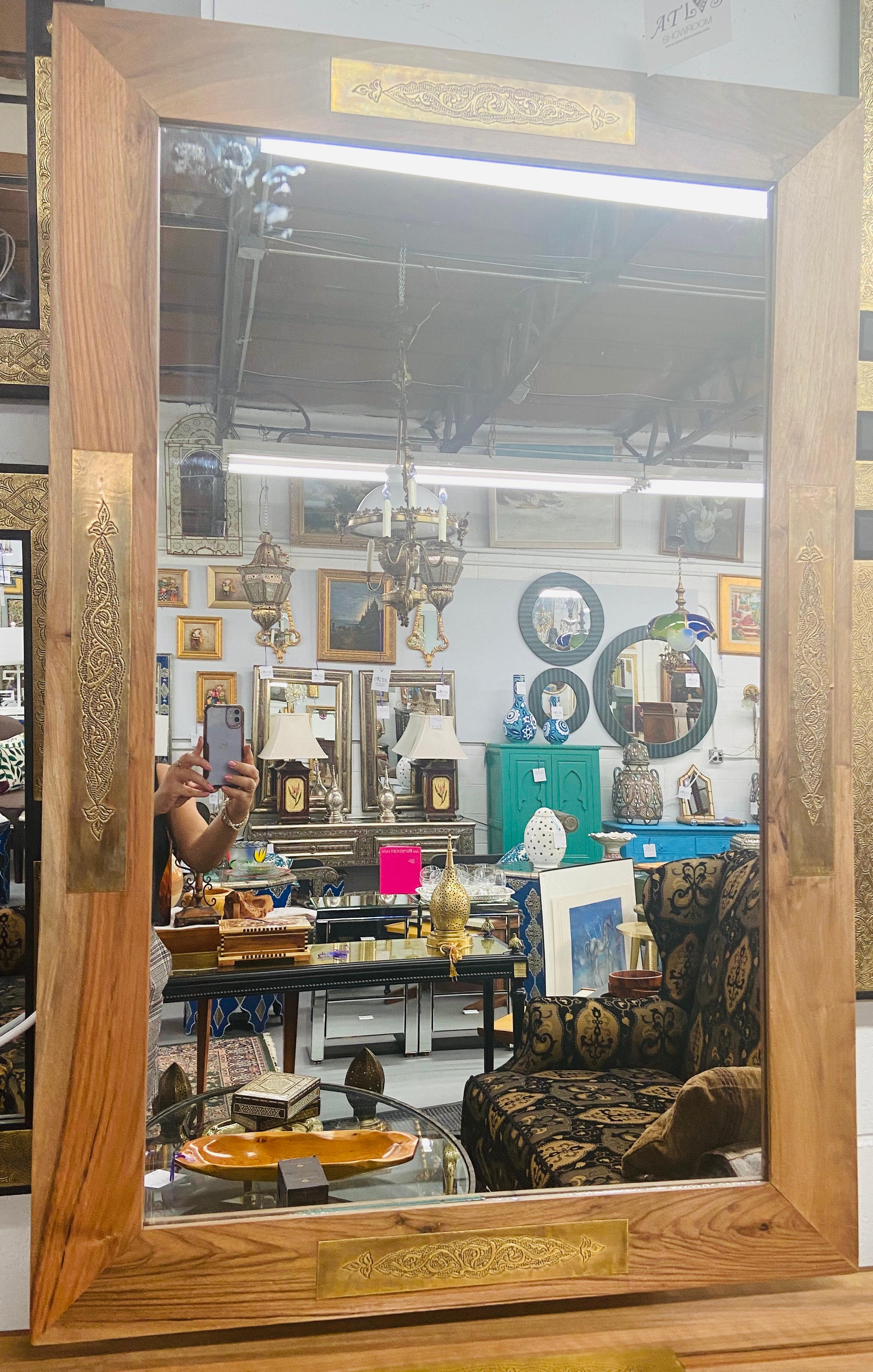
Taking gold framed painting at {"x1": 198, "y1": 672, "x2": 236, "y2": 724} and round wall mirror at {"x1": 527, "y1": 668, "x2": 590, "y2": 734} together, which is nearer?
gold framed painting at {"x1": 198, "y1": 672, "x2": 236, "y2": 724}

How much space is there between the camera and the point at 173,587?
3.95 feet

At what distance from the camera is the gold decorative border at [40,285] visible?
4.29ft

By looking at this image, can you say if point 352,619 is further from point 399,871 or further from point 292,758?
point 399,871

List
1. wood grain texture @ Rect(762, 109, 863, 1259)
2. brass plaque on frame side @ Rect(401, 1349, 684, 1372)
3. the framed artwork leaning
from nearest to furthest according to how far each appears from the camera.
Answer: brass plaque on frame side @ Rect(401, 1349, 684, 1372) < wood grain texture @ Rect(762, 109, 863, 1259) < the framed artwork leaning

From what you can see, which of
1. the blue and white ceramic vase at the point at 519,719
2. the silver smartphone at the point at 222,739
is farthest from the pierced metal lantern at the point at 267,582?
the blue and white ceramic vase at the point at 519,719

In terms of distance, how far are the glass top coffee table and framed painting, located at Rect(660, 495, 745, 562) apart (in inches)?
35.5

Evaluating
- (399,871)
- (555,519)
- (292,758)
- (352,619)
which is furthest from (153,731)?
(555,519)

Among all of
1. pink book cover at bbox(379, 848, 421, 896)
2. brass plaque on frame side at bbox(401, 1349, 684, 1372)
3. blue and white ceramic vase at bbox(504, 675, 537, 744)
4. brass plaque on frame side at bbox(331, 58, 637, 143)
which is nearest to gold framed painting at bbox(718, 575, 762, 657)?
blue and white ceramic vase at bbox(504, 675, 537, 744)

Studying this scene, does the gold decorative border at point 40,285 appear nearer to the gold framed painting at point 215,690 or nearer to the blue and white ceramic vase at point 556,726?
the gold framed painting at point 215,690

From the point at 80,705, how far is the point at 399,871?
51 cm

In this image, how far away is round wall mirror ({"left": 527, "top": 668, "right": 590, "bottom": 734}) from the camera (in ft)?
4.41

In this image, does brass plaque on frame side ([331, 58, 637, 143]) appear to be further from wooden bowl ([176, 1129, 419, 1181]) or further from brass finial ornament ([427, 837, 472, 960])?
wooden bowl ([176, 1129, 419, 1181])

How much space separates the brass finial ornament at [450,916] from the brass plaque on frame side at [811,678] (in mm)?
487

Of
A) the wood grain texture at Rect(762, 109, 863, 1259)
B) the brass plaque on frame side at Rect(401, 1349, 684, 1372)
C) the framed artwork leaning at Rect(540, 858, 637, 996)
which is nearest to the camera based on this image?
the brass plaque on frame side at Rect(401, 1349, 684, 1372)
